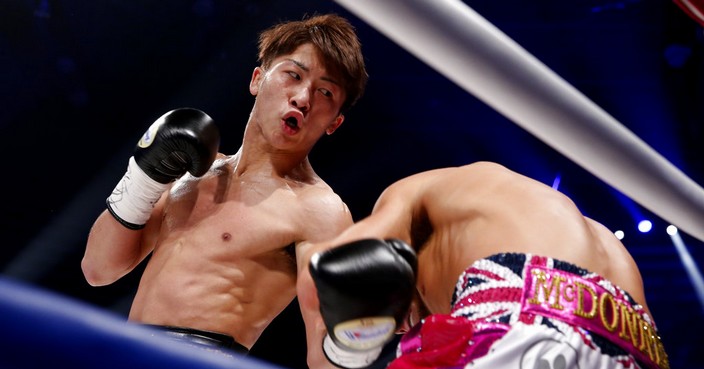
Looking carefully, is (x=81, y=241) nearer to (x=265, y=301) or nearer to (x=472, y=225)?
(x=265, y=301)

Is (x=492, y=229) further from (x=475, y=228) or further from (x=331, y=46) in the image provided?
(x=331, y=46)

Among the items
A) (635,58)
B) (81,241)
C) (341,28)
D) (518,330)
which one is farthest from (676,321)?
(518,330)

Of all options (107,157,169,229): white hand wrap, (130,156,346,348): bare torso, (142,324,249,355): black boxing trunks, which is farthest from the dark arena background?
(142,324,249,355): black boxing trunks

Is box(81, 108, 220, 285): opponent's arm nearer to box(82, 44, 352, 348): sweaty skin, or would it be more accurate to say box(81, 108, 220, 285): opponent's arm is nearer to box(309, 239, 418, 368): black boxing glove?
box(82, 44, 352, 348): sweaty skin

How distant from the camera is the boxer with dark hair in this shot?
214 centimetres

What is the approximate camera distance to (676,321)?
605cm

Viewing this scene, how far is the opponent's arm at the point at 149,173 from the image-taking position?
2.14 m

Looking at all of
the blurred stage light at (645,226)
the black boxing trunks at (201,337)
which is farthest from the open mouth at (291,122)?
the blurred stage light at (645,226)

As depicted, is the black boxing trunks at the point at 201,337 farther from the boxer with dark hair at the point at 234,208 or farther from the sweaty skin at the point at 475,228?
the sweaty skin at the point at 475,228

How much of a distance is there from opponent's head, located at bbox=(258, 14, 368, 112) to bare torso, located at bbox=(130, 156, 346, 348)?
41 centimetres

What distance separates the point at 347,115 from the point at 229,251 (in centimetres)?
362

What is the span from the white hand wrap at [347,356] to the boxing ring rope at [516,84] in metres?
0.55

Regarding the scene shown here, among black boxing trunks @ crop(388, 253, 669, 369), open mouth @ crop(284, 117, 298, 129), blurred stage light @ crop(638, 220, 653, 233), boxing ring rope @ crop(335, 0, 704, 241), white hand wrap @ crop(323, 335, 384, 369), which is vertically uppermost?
blurred stage light @ crop(638, 220, 653, 233)

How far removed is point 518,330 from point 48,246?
19.0 ft
